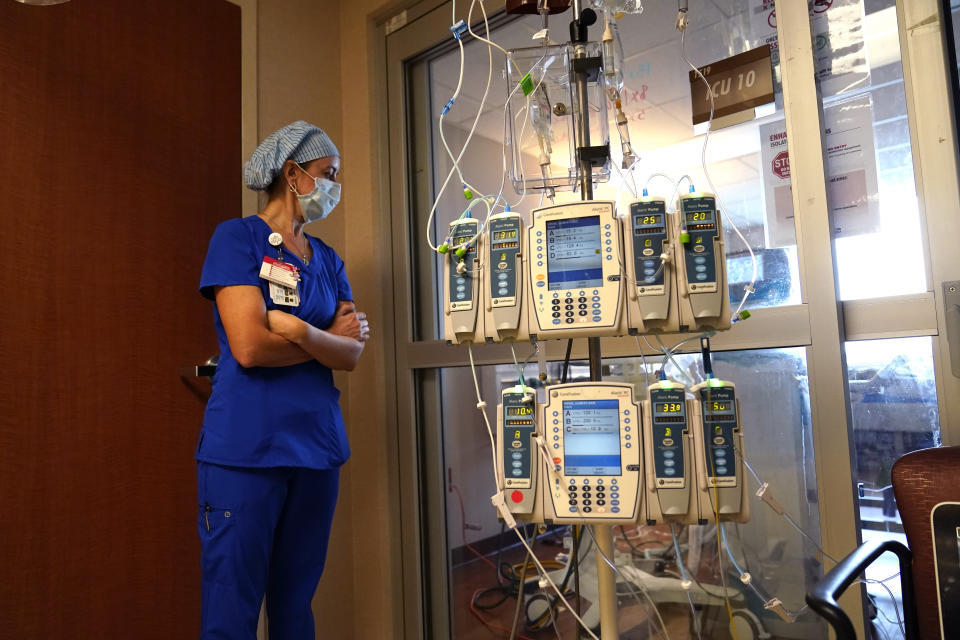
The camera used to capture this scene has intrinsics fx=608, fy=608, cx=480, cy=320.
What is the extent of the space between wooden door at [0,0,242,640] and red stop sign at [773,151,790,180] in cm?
156

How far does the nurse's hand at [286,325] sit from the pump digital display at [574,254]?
25.1 inches

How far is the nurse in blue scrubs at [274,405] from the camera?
4.40ft

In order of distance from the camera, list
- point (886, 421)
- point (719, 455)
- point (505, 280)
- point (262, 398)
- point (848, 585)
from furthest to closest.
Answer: point (262, 398), point (886, 421), point (505, 280), point (719, 455), point (848, 585)

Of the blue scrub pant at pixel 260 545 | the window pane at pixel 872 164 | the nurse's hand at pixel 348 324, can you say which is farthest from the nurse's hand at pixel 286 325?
the window pane at pixel 872 164

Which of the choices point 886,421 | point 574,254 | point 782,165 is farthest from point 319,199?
point 886,421

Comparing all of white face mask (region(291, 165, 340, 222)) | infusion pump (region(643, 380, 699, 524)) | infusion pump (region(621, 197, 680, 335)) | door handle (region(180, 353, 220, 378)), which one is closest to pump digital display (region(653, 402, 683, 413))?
infusion pump (region(643, 380, 699, 524))

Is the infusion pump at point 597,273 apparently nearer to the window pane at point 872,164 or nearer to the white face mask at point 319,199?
the window pane at point 872,164

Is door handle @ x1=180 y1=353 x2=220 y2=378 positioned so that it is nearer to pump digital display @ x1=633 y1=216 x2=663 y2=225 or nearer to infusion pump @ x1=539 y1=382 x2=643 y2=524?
infusion pump @ x1=539 y1=382 x2=643 y2=524

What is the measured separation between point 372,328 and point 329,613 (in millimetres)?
981

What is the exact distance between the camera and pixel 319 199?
5.18ft

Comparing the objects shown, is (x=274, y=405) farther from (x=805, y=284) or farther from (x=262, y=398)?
(x=805, y=284)

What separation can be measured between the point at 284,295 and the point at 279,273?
54 mm

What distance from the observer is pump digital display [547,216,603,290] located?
1076 mm

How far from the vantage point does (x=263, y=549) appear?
1374mm
